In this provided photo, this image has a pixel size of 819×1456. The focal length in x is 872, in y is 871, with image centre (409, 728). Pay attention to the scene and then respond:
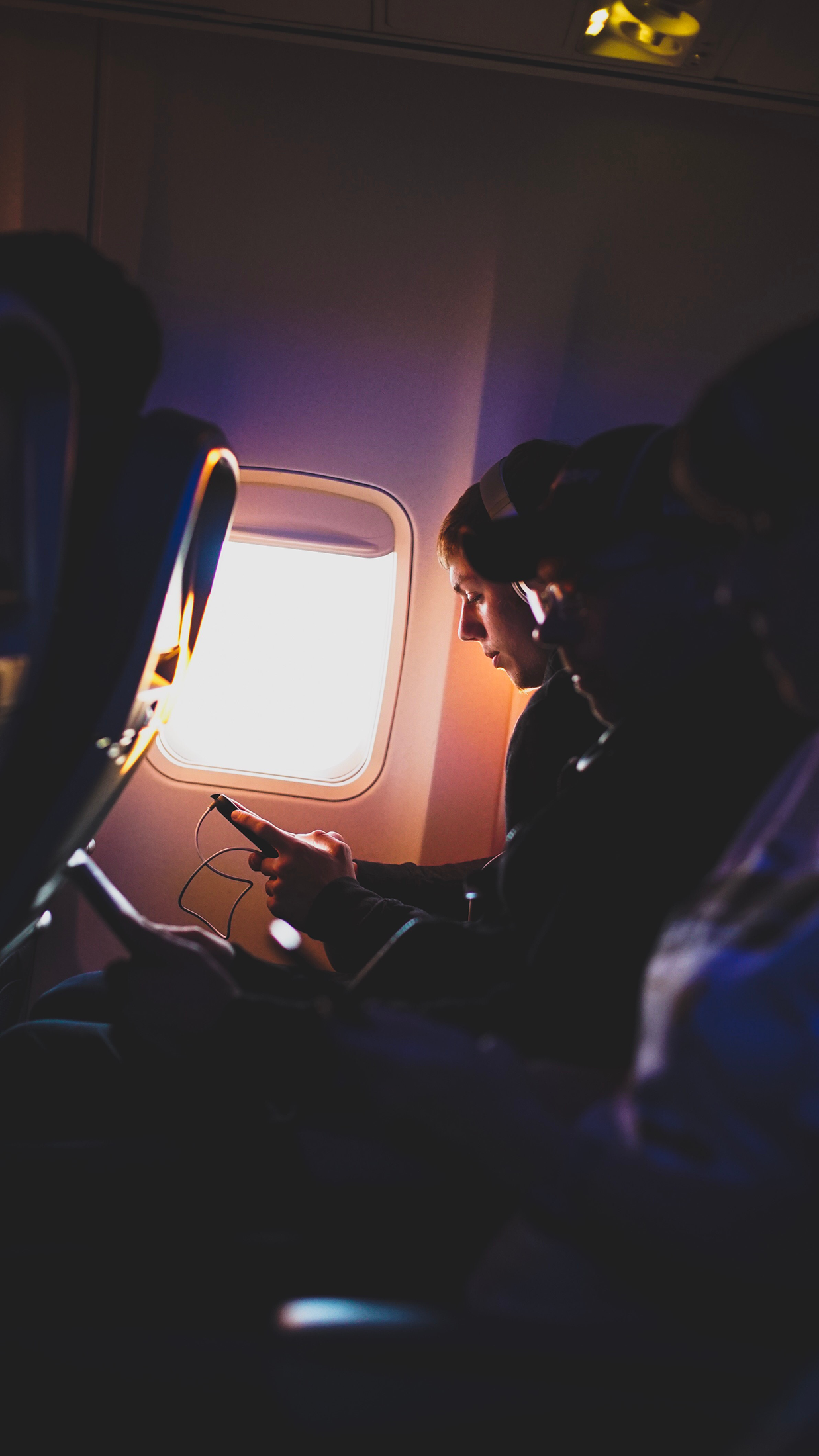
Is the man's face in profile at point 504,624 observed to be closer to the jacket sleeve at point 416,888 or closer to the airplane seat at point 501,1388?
the jacket sleeve at point 416,888

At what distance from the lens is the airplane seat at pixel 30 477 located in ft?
2.62

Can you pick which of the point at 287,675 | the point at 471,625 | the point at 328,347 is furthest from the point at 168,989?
the point at 328,347

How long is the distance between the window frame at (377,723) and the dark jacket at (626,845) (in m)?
1.21

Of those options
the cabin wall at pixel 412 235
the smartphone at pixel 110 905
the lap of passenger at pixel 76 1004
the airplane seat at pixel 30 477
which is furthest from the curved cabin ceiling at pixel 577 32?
the lap of passenger at pixel 76 1004

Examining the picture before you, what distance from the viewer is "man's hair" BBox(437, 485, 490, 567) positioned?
2.04 meters

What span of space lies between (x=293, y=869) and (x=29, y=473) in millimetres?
1412

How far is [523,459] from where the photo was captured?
1.86m

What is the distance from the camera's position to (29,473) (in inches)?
31.5

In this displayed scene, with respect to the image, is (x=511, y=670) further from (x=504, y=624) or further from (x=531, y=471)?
(x=531, y=471)

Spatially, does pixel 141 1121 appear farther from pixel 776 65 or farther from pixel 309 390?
pixel 776 65

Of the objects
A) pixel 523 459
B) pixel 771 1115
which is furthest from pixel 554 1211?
pixel 523 459

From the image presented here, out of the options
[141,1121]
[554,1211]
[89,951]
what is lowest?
[89,951]

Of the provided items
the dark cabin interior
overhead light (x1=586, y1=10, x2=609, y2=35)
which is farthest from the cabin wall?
overhead light (x1=586, y1=10, x2=609, y2=35)

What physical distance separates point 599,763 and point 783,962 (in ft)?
2.17
